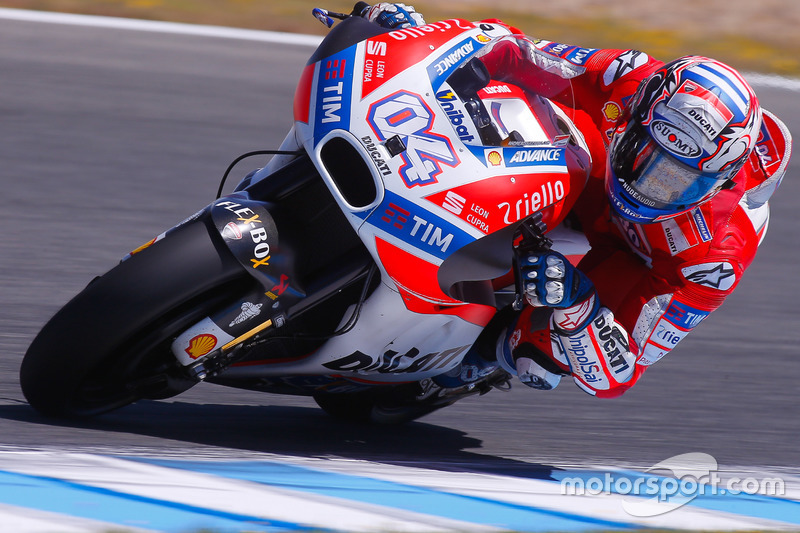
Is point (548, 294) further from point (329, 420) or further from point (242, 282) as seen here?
point (329, 420)

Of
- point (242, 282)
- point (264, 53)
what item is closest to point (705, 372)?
point (242, 282)

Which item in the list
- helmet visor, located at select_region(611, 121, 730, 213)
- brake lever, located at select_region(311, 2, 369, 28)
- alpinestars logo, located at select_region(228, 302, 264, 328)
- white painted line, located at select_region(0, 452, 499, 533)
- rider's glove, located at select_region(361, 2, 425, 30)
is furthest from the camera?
brake lever, located at select_region(311, 2, 369, 28)

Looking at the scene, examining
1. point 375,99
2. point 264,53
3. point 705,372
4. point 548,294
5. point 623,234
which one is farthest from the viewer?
point 264,53

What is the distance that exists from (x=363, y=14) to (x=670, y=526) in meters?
1.85

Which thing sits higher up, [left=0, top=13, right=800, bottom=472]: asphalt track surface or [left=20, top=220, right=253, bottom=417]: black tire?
[left=20, top=220, right=253, bottom=417]: black tire

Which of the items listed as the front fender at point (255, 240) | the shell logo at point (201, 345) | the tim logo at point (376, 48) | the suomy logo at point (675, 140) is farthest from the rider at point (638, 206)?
the shell logo at point (201, 345)

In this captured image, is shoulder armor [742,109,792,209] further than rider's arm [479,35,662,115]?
Yes

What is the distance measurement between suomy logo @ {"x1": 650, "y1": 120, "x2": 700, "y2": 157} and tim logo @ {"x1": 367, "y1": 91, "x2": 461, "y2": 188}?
0.63 meters

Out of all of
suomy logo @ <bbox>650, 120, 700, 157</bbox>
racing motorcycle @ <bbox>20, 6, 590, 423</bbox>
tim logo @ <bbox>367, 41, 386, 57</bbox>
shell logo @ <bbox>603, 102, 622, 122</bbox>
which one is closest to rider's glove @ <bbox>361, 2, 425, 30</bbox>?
racing motorcycle @ <bbox>20, 6, 590, 423</bbox>

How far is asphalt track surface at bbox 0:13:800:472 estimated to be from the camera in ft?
11.8

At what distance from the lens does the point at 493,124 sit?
285 centimetres

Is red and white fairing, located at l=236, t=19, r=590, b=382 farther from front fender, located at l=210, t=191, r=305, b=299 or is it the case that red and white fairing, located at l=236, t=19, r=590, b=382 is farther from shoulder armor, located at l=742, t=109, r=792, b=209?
shoulder armor, located at l=742, t=109, r=792, b=209

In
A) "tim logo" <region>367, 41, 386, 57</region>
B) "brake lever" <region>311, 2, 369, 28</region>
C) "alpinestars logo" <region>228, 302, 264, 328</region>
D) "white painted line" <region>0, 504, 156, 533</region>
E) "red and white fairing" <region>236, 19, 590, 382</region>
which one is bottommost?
"white painted line" <region>0, 504, 156, 533</region>

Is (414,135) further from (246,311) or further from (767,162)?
(767,162)
